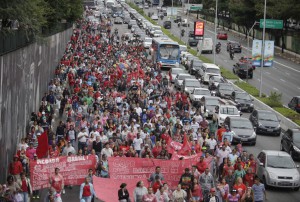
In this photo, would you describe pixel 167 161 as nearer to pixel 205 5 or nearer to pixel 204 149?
pixel 204 149

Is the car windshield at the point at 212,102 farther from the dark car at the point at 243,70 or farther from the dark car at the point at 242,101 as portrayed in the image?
the dark car at the point at 243,70

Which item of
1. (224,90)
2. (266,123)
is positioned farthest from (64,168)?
Result: (224,90)

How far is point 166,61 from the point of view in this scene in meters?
67.2

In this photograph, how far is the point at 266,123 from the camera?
128 ft

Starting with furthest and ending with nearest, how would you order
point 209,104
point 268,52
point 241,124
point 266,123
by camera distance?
point 268,52
point 209,104
point 266,123
point 241,124

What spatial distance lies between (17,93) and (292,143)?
1142cm

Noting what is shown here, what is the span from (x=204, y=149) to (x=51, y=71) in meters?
22.8

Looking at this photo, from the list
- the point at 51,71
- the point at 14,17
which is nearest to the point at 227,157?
the point at 14,17

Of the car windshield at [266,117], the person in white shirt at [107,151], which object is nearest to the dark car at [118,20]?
the car windshield at [266,117]

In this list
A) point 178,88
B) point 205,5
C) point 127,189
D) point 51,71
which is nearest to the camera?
point 127,189

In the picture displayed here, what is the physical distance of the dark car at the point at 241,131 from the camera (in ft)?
114

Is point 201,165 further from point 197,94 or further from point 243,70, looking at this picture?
point 243,70

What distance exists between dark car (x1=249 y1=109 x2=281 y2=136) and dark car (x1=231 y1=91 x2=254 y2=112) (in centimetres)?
646

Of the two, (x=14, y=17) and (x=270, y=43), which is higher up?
(x=14, y=17)
